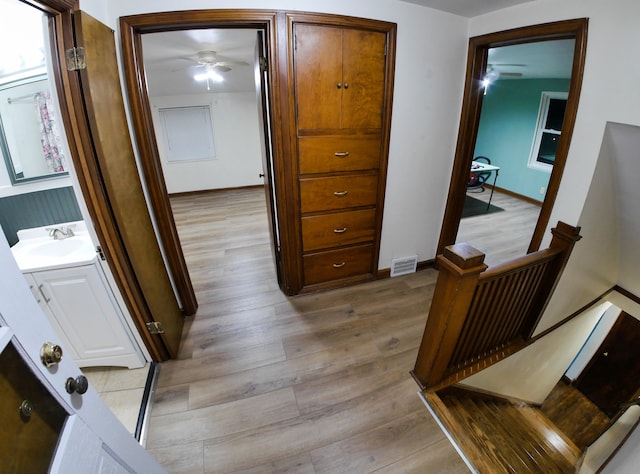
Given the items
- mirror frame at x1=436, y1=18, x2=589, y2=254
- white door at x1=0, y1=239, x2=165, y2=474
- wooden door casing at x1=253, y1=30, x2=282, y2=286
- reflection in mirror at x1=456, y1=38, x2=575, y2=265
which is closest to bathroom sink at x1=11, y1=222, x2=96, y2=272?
white door at x1=0, y1=239, x2=165, y2=474

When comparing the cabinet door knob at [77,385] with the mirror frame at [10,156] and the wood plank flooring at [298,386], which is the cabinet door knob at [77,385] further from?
the mirror frame at [10,156]

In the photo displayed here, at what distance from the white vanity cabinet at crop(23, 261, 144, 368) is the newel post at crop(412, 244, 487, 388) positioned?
183 cm

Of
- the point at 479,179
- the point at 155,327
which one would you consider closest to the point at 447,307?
the point at 155,327

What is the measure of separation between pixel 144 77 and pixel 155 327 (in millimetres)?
1540

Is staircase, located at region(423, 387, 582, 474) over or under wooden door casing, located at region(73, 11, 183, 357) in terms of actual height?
under

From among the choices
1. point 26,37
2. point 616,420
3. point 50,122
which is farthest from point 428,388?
point 26,37

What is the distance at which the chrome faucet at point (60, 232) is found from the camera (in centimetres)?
175

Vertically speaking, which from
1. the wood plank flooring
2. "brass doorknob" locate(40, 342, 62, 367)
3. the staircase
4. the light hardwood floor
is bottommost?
the staircase

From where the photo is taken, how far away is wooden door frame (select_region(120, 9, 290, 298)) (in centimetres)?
155

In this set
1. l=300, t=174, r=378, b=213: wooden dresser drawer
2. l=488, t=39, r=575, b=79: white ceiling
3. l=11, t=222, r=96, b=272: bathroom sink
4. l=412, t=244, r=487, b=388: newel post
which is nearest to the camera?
l=412, t=244, r=487, b=388: newel post

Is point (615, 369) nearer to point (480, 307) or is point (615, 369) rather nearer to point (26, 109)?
point (480, 307)

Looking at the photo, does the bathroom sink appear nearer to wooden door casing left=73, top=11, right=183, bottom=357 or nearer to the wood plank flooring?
wooden door casing left=73, top=11, right=183, bottom=357

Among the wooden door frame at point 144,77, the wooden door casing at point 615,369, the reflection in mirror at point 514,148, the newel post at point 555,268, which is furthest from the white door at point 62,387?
the wooden door casing at point 615,369

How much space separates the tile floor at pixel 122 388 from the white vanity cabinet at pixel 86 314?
0.07 metres
